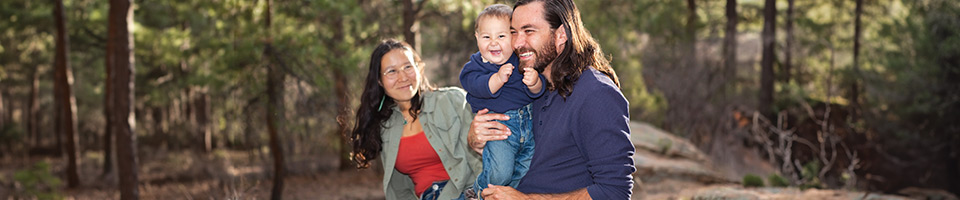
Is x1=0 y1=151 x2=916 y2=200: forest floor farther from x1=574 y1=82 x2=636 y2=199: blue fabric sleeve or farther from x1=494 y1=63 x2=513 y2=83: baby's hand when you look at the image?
x1=574 y1=82 x2=636 y2=199: blue fabric sleeve

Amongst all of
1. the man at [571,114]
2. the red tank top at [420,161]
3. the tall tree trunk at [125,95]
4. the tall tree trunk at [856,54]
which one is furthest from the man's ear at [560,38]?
A: the tall tree trunk at [856,54]

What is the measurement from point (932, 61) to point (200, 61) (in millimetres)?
18208

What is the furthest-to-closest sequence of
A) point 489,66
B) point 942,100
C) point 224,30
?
1. point 942,100
2. point 224,30
3. point 489,66

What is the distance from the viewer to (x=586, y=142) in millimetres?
2258

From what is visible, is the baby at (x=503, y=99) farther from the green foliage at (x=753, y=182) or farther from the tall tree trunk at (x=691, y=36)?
the tall tree trunk at (x=691, y=36)

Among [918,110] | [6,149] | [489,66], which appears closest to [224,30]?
[489,66]

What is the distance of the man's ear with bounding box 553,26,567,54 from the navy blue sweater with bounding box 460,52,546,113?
0.90 feet

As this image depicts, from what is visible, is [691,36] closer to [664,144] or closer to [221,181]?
[664,144]

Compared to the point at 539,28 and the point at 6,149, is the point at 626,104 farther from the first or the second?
the point at 6,149

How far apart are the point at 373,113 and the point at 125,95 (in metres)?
7.78

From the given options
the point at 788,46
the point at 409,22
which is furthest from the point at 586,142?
the point at 788,46

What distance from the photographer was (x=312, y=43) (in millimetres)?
12555

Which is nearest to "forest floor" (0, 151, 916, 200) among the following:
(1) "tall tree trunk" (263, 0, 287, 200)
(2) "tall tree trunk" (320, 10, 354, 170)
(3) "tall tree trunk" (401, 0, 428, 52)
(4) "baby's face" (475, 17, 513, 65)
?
(1) "tall tree trunk" (263, 0, 287, 200)

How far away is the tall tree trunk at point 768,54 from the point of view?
64.6 ft
